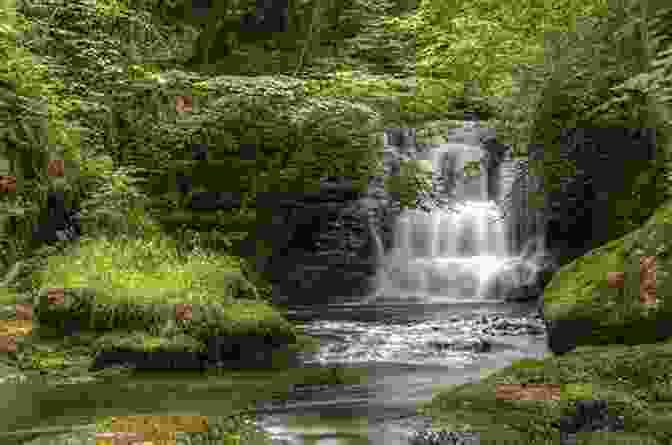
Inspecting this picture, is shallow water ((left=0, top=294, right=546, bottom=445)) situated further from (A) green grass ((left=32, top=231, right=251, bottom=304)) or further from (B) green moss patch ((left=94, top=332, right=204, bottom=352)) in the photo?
(A) green grass ((left=32, top=231, right=251, bottom=304))

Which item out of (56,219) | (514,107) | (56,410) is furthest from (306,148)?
(56,410)

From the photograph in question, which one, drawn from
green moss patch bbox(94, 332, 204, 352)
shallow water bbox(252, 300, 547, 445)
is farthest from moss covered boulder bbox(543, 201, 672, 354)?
green moss patch bbox(94, 332, 204, 352)

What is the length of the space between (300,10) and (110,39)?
6.59 m

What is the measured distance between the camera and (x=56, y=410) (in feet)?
21.7

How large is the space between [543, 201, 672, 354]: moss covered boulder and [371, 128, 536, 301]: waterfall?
876 cm

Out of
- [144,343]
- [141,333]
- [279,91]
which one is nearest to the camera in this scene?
[144,343]

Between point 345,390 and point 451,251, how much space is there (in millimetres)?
12549

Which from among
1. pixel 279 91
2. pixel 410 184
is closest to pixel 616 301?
pixel 279 91

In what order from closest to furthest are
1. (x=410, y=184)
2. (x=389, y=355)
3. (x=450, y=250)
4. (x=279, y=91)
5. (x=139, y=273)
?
(x=389, y=355), (x=139, y=273), (x=279, y=91), (x=410, y=184), (x=450, y=250)

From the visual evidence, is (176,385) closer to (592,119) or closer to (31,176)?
(31,176)

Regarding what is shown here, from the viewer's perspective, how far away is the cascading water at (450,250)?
18250 mm

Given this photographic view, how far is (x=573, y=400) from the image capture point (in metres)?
5.64

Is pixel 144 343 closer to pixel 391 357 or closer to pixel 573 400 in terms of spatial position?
pixel 391 357

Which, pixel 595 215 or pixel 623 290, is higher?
pixel 595 215
